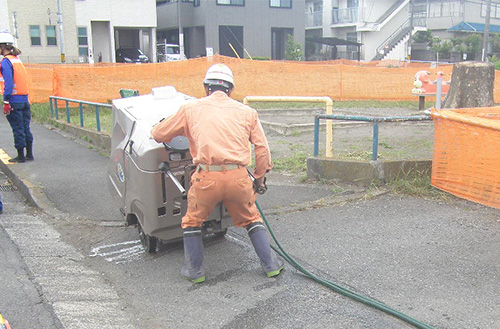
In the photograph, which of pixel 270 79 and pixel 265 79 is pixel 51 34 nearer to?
pixel 265 79

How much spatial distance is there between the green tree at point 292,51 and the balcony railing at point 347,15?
6.95 m

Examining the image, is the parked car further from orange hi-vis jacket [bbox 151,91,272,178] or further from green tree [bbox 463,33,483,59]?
orange hi-vis jacket [bbox 151,91,272,178]

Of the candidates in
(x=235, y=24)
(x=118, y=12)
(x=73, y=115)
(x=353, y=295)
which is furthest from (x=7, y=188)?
(x=235, y=24)

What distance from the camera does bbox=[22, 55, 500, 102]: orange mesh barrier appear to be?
1520cm

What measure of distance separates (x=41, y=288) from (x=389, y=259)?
281 cm

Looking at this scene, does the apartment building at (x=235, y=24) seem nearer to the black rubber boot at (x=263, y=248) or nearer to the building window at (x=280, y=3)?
the building window at (x=280, y=3)

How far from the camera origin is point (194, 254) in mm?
3887

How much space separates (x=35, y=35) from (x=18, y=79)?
2710 centimetres

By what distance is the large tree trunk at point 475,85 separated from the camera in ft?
26.4

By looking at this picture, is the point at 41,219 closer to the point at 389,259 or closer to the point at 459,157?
the point at 389,259

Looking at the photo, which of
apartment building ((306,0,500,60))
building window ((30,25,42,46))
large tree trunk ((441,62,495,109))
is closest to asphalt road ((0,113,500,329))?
large tree trunk ((441,62,495,109))

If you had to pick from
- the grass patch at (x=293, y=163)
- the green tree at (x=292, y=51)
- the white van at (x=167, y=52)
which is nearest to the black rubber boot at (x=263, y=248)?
the grass patch at (x=293, y=163)

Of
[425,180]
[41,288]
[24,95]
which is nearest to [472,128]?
[425,180]

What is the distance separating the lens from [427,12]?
148 feet
